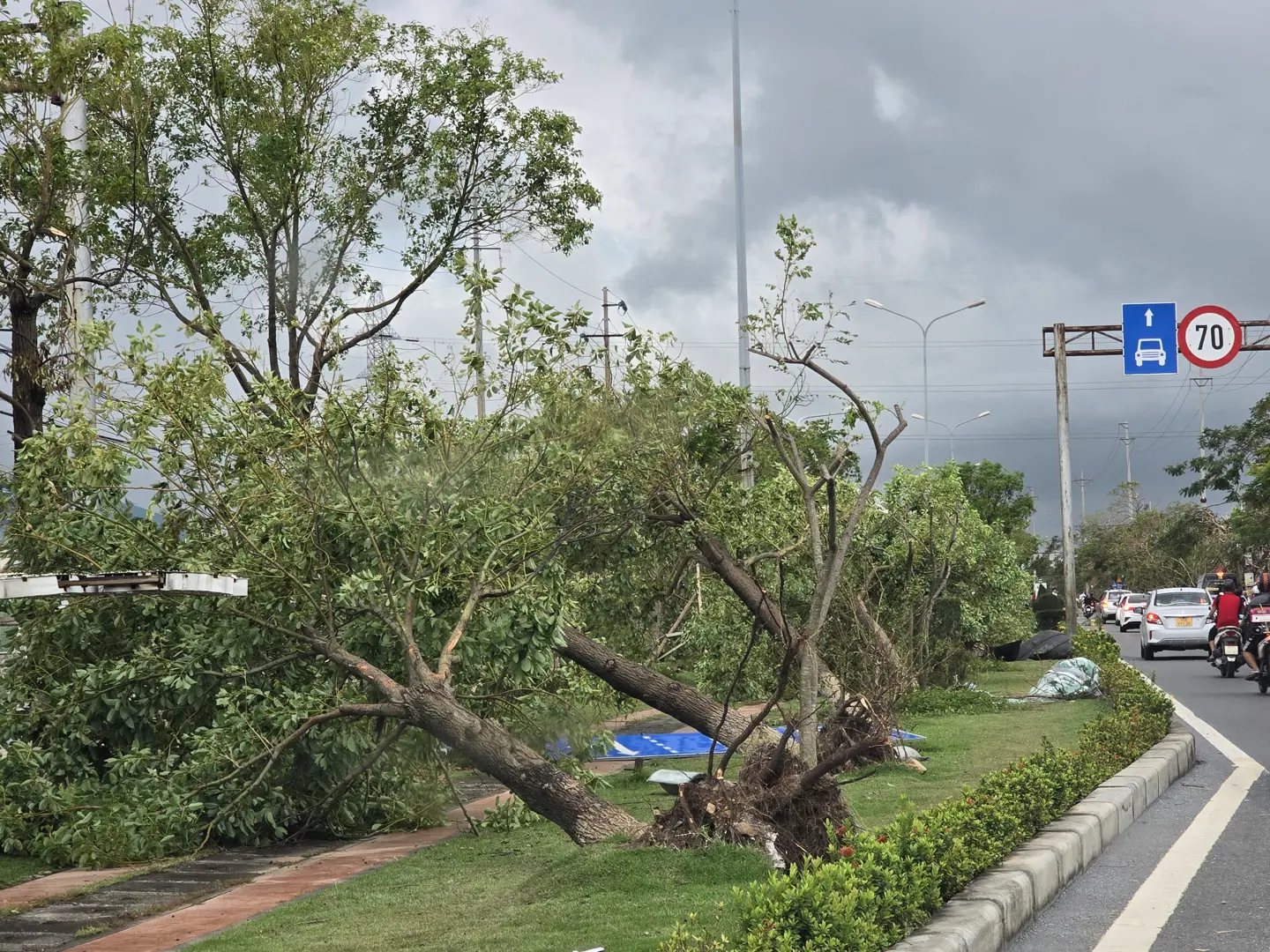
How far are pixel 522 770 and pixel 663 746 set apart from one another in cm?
500

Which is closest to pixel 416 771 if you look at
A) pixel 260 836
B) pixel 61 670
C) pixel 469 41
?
pixel 260 836

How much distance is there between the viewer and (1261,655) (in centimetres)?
2045

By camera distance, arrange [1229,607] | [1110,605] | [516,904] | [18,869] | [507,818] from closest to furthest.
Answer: [516,904] → [18,869] → [507,818] → [1229,607] → [1110,605]

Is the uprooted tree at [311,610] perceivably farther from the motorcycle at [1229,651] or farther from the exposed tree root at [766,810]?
the motorcycle at [1229,651]

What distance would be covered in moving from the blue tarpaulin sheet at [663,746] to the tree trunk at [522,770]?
13.2 feet

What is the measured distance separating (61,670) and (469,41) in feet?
39.0

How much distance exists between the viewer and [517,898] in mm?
7754

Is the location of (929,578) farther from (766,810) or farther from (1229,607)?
(766,810)

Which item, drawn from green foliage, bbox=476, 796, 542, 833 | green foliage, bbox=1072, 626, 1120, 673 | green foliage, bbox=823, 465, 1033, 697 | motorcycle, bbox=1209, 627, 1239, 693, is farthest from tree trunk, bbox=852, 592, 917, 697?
motorcycle, bbox=1209, 627, 1239, 693

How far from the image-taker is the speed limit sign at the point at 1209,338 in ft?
74.3

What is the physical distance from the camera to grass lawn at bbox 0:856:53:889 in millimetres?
9719

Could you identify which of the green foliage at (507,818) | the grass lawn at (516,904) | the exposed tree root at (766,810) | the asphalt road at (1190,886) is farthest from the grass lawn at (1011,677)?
the grass lawn at (516,904)

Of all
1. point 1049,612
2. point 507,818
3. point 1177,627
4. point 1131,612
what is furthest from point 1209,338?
point 1131,612

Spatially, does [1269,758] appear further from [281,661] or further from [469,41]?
[469,41]
